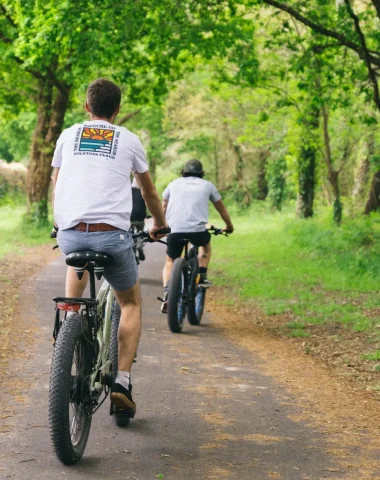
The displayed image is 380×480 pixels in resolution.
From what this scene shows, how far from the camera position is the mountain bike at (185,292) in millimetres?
9758

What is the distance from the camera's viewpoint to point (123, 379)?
17.6 ft

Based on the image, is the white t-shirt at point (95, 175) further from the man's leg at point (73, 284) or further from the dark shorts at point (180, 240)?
the dark shorts at point (180, 240)

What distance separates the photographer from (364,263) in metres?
16.2

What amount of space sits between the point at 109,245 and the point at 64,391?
36.5 inches

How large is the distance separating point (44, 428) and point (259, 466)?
1.47 metres

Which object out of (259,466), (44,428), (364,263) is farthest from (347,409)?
(364,263)

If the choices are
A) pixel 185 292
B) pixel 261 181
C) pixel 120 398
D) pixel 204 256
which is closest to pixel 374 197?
pixel 204 256

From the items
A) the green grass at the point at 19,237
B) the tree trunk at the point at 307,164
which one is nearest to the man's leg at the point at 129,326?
the green grass at the point at 19,237

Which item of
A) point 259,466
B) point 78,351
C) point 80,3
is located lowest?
point 259,466

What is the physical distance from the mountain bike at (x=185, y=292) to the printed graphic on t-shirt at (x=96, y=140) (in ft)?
15.5

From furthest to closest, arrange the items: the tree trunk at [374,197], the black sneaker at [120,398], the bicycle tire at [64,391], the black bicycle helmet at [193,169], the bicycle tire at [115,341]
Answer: the tree trunk at [374,197], the black bicycle helmet at [193,169], the bicycle tire at [115,341], the black sneaker at [120,398], the bicycle tire at [64,391]

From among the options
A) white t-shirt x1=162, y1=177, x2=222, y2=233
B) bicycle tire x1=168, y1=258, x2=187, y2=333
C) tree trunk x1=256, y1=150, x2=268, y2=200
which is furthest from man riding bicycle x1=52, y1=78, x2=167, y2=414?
tree trunk x1=256, y1=150, x2=268, y2=200

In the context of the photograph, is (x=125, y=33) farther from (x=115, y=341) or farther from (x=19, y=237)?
(x=115, y=341)

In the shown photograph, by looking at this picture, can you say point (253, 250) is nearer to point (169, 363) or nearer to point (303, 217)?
point (303, 217)
